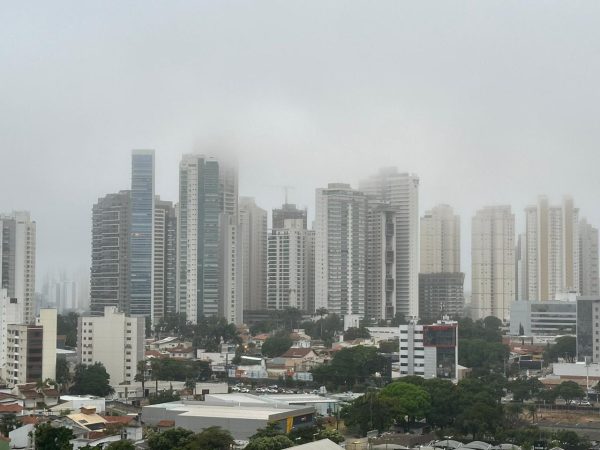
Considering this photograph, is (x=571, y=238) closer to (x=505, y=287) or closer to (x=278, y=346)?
(x=505, y=287)

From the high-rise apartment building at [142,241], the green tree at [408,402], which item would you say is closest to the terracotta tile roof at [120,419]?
the green tree at [408,402]

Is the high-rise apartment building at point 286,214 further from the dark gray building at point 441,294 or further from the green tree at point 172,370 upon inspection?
the green tree at point 172,370

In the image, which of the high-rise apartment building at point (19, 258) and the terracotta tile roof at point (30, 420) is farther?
the high-rise apartment building at point (19, 258)

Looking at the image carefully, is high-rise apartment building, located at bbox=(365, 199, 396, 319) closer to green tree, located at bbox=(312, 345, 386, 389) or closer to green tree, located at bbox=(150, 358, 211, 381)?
green tree, located at bbox=(312, 345, 386, 389)

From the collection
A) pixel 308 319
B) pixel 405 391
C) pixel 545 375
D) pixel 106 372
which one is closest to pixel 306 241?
pixel 308 319

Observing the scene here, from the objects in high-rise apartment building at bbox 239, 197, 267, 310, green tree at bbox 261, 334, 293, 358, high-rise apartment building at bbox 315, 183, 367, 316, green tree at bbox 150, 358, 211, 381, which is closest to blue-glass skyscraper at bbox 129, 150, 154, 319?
high-rise apartment building at bbox 315, 183, 367, 316

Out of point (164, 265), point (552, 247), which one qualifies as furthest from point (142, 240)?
point (552, 247)
